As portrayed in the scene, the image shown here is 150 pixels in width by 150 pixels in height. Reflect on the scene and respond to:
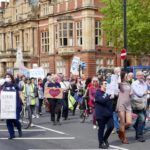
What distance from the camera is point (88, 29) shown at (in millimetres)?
48562

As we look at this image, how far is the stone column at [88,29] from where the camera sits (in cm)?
4853

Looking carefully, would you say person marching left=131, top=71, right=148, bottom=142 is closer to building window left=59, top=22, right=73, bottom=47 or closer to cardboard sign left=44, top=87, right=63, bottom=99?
cardboard sign left=44, top=87, right=63, bottom=99

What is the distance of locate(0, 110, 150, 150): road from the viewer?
11953mm

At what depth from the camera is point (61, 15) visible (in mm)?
52844

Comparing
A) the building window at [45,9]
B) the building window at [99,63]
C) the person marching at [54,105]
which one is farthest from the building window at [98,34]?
the person marching at [54,105]

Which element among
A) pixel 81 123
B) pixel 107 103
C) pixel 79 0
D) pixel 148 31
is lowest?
pixel 81 123

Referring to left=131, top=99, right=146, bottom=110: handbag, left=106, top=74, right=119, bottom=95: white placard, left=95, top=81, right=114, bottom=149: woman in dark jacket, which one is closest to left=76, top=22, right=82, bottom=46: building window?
left=131, top=99, right=146, bottom=110: handbag

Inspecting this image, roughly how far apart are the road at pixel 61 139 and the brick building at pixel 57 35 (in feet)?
93.2

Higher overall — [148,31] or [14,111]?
[148,31]

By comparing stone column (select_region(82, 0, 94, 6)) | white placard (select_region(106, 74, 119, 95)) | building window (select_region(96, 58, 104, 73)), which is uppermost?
stone column (select_region(82, 0, 94, 6))

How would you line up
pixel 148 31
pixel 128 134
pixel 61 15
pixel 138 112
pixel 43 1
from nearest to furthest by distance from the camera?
pixel 138 112 < pixel 128 134 < pixel 148 31 < pixel 61 15 < pixel 43 1

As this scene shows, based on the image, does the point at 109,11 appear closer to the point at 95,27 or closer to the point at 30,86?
the point at 95,27

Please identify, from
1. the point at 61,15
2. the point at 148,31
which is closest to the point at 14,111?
the point at 148,31

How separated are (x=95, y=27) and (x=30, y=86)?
104 ft
